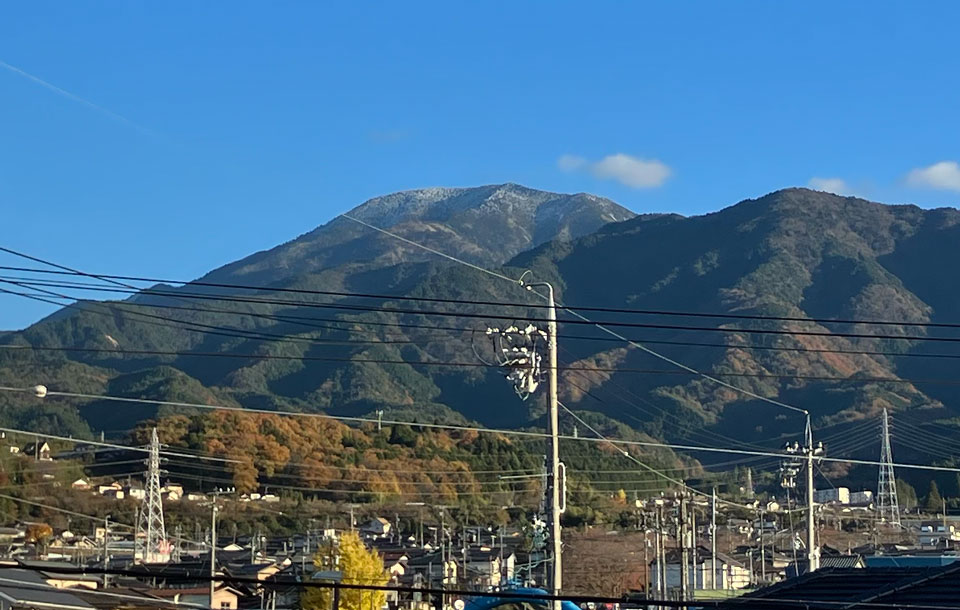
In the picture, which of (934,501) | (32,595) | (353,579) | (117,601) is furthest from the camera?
(934,501)

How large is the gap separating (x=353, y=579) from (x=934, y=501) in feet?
197

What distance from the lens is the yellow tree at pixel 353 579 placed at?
131 ft

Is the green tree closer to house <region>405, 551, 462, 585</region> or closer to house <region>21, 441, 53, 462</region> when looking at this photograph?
house <region>405, 551, 462, 585</region>

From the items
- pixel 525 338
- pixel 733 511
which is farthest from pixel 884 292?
pixel 525 338

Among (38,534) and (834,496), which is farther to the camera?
(834,496)

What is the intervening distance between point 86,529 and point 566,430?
5024 cm

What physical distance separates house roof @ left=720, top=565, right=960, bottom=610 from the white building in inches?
3002

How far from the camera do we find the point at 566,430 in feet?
354

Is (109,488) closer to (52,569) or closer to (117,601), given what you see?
(117,601)

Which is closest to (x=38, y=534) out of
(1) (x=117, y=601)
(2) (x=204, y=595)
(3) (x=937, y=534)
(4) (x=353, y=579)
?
(2) (x=204, y=595)

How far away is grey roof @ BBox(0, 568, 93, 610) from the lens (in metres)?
25.6

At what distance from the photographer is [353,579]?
132 ft

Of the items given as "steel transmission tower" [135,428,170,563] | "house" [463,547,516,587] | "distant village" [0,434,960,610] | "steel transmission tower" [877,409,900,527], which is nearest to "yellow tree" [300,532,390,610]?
"distant village" [0,434,960,610]

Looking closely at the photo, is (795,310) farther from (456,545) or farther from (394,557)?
(394,557)
